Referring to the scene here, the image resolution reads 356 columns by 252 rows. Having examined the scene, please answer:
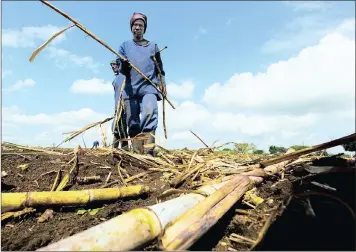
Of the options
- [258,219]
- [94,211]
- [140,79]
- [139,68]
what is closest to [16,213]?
[94,211]

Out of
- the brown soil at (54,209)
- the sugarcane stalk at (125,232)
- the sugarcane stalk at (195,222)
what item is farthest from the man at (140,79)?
the sugarcane stalk at (125,232)

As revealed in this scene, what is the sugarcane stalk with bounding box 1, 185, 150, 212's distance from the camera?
3.00 metres

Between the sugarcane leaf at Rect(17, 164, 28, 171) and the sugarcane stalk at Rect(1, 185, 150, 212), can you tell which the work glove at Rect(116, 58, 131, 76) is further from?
the sugarcane stalk at Rect(1, 185, 150, 212)

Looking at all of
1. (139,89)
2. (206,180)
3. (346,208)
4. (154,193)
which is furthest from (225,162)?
(139,89)

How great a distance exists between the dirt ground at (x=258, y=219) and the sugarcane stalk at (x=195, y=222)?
0.18 m

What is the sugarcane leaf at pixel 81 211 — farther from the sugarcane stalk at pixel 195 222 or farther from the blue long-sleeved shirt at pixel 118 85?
the blue long-sleeved shirt at pixel 118 85

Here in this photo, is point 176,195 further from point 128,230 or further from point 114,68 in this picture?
point 114,68

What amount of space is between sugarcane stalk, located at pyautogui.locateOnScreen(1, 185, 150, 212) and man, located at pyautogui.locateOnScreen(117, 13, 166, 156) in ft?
8.20

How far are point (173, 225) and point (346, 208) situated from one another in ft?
3.72

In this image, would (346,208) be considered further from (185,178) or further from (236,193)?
(185,178)

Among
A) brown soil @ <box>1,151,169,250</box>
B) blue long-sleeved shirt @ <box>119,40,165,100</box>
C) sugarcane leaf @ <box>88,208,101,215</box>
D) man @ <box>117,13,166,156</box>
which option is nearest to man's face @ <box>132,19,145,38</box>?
man @ <box>117,13,166,156</box>

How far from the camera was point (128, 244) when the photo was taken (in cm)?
193

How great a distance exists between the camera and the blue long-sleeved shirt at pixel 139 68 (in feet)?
20.1

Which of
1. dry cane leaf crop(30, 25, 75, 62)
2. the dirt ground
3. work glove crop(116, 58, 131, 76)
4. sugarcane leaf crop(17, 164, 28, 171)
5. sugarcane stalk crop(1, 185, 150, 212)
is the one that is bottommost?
the dirt ground
